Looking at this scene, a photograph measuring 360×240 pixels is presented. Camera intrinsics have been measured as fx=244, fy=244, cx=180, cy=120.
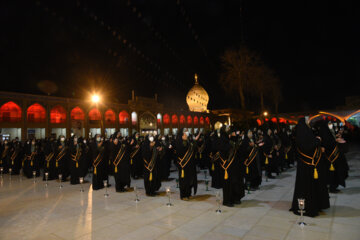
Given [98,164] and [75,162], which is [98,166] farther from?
[75,162]

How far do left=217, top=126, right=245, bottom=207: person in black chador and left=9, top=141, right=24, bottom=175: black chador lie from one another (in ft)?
40.8

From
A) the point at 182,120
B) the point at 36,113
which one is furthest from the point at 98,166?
the point at 182,120

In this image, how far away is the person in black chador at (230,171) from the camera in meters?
6.39

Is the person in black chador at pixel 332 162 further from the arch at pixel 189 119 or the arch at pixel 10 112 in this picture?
the arch at pixel 189 119

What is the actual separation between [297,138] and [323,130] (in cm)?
208

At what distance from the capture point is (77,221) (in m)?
5.59

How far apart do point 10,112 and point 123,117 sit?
18.0 m

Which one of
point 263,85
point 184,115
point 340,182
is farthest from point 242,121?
point 184,115

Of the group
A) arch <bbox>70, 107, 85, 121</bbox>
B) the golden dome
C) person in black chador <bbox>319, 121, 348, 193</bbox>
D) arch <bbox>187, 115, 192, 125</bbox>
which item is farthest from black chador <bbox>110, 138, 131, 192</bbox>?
arch <bbox>187, 115, 192, 125</bbox>

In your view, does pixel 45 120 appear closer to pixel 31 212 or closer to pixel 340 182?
pixel 31 212

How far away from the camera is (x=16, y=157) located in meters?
13.8

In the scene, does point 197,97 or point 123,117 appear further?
point 123,117

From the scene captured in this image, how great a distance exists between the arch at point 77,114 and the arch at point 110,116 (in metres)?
4.47

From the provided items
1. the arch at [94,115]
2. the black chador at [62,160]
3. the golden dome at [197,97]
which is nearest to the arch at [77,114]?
the arch at [94,115]
